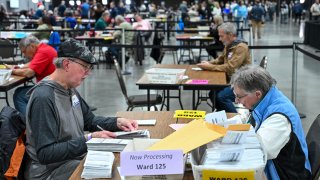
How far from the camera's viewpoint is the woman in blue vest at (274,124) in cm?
231

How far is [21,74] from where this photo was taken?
17.9 ft

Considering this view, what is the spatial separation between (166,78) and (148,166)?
121 inches

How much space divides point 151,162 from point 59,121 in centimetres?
85

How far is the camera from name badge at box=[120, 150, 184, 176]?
1.83 meters

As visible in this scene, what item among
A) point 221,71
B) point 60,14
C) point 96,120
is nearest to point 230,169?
point 96,120

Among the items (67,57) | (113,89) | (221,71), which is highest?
(67,57)

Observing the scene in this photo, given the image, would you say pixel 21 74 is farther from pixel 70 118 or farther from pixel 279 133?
pixel 279 133

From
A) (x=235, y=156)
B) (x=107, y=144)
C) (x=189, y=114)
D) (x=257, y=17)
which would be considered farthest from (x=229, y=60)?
(x=257, y=17)

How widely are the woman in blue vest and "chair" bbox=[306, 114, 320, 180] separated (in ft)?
0.14

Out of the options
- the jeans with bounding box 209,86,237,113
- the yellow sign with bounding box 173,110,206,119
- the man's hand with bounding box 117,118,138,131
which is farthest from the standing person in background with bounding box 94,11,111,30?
the man's hand with bounding box 117,118,138,131

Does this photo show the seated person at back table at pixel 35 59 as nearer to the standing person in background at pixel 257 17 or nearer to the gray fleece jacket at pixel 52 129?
the gray fleece jacket at pixel 52 129

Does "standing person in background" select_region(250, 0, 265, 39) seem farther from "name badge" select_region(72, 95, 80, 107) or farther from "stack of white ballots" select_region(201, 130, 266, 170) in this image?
"stack of white ballots" select_region(201, 130, 266, 170)

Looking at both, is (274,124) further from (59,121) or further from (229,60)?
(229,60)

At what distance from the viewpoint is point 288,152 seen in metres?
2.38
